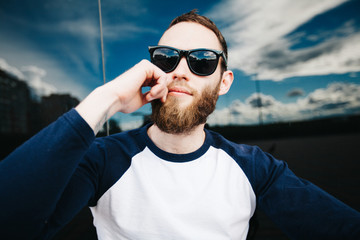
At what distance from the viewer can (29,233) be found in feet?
1.79

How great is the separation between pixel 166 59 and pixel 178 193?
776 mm

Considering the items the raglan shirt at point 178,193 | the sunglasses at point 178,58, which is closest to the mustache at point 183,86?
the sunglasses at point 178,58

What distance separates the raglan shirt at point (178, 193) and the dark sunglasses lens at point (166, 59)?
45 centimetres

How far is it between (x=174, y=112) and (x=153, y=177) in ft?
1.24

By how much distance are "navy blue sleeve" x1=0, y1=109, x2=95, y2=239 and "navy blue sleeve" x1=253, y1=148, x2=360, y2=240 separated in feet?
3.17

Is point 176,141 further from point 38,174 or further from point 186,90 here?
point 38,174

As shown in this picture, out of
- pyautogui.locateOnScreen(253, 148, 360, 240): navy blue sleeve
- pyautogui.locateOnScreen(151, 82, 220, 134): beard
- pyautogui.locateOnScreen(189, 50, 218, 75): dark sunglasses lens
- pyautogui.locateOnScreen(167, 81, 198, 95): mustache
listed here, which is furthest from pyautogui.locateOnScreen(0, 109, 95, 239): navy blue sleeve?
pyautogui.locateOnScreen(253, 148, 360, 240): navy blue sleeve

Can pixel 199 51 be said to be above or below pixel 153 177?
above

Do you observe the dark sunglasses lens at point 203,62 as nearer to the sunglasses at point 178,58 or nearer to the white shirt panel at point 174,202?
the sunglasses at point 178,58

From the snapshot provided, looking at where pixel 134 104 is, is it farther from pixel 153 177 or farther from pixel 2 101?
pixel 2 101

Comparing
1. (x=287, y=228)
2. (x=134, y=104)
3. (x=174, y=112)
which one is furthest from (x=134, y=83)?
(x=287, y=228)

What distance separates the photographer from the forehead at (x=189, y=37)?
1102 millimetres

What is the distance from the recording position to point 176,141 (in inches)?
41.9

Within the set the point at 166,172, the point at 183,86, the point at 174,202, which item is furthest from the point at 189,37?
the point at 174,202
